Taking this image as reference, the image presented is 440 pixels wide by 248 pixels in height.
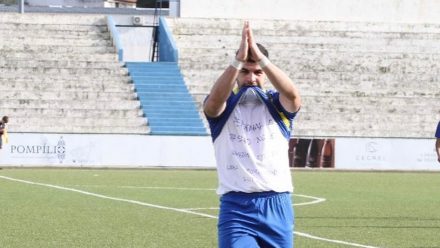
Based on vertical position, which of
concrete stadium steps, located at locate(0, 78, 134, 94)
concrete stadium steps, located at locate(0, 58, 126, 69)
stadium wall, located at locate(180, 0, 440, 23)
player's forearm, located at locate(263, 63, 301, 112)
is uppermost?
stadium wall, located at locate(180, 0, 440, 23)

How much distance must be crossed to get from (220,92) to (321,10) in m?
45.1

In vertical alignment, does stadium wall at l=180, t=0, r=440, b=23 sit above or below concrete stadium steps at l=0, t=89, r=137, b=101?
above

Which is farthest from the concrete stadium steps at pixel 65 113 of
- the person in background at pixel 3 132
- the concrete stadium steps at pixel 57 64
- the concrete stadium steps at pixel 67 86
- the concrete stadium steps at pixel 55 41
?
the concrete stadium steps at pixel 55 41

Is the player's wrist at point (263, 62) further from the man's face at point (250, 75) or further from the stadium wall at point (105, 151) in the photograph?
the stadium wall at point (105, 151)

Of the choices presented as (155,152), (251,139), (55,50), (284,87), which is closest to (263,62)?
(284,87)

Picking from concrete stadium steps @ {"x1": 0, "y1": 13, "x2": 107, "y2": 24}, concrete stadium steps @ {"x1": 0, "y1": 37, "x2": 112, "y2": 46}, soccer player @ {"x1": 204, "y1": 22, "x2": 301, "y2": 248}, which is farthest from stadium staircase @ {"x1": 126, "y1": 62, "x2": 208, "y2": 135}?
soccer player @ {"x1": 204, "y1": 22, "x2": 301, "y2": 248}

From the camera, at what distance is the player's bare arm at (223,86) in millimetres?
7102

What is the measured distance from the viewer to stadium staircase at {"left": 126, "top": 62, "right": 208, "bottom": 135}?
40906mm

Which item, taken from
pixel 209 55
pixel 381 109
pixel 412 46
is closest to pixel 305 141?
pixel 381 109

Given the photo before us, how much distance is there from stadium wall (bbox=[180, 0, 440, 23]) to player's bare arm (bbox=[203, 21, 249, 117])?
4337 cm

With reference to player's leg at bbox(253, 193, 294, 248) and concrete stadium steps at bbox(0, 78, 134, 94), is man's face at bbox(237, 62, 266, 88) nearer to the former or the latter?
player's leg at bbox(253, 193, 294, 248)

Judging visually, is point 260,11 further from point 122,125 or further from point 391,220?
point 391,220

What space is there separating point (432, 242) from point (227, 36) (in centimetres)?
3407

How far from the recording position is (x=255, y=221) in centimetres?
756
